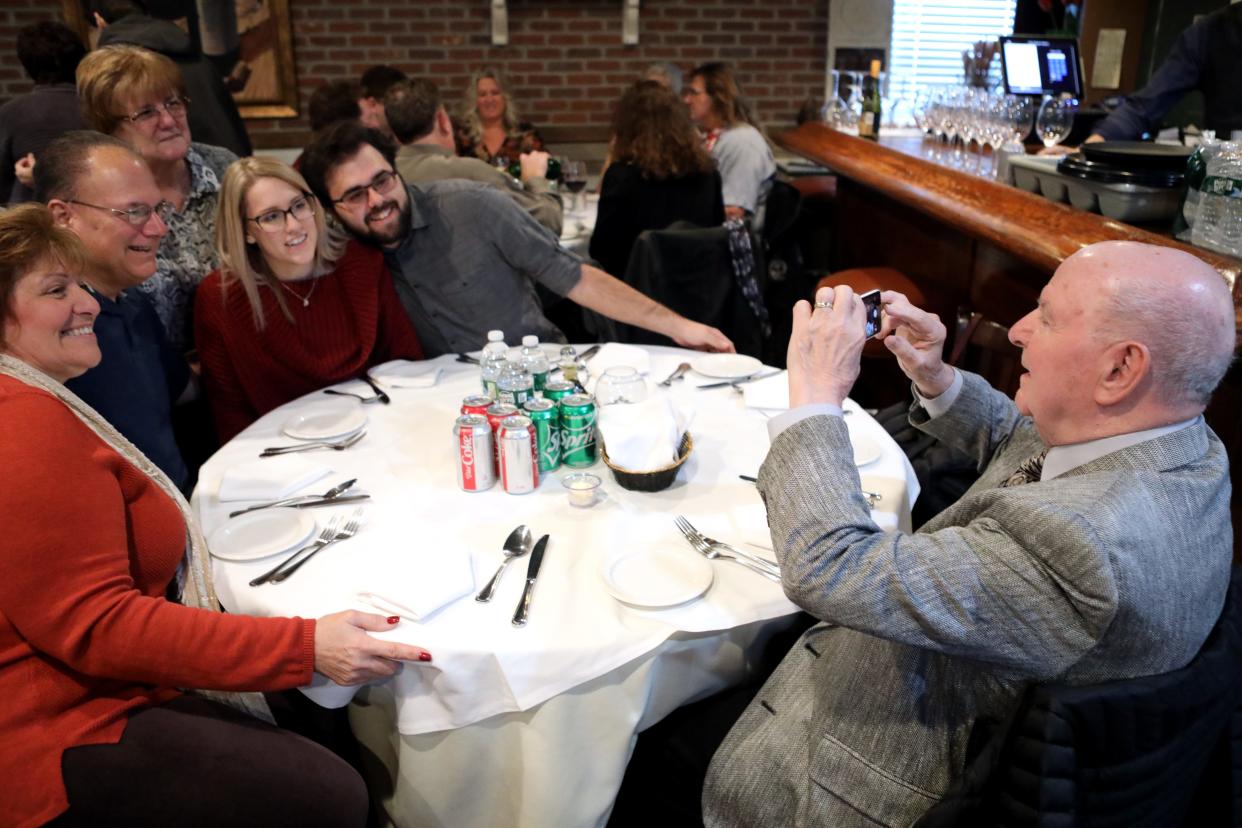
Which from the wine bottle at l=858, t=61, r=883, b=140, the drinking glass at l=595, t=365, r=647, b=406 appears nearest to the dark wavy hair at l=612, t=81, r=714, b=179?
the wine bottle at l=858, t=61, r=883, b=140

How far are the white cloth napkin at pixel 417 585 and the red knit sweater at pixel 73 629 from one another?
0.34ft

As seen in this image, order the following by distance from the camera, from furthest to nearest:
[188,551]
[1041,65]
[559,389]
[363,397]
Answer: [1041,65] < [363,397] < [559,389] < [188,551]

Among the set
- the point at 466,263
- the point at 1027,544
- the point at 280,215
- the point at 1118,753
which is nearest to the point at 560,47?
the point at 466,263

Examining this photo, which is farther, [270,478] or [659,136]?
[659,136]

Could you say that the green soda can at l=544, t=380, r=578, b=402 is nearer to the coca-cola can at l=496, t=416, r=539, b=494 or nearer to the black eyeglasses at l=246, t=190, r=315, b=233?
the coca-cola can at l=496, t=416, r=539, b=494

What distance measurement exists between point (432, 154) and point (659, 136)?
879mm

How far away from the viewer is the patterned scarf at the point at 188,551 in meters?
1.26

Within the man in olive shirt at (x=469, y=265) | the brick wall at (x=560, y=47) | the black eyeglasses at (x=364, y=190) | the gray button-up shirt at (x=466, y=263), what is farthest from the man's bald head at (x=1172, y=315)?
the brick wall at (x=560, y=47)

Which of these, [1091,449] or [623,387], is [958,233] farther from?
[1091,449]

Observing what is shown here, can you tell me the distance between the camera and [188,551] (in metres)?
1.32

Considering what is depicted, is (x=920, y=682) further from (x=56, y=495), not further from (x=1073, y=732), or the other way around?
(x=56, y=495)

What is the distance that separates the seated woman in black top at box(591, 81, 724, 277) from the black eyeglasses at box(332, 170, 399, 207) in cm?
146

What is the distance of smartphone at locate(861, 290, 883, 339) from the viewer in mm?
1189

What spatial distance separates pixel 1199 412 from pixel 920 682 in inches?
17.3
